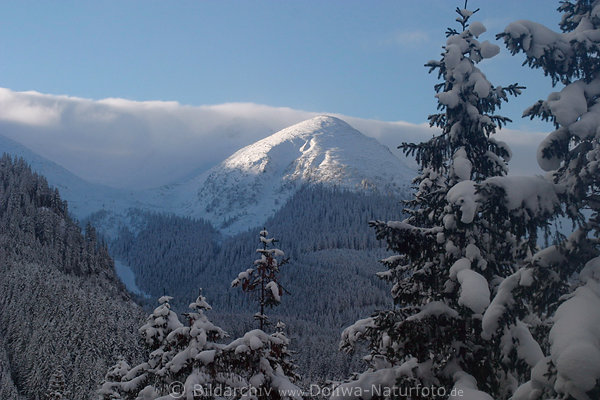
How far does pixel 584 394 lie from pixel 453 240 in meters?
4.55

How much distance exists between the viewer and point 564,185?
762 cm

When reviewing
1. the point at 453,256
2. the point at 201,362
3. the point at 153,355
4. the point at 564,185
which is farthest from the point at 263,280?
the point at 564,185

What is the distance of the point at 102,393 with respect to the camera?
81.2 ft

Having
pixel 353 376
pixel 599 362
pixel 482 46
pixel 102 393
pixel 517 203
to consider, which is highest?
pixel 482 46

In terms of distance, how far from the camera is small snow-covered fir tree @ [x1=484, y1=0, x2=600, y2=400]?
6465 mm

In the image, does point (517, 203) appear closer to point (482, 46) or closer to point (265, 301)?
point (482, 46)

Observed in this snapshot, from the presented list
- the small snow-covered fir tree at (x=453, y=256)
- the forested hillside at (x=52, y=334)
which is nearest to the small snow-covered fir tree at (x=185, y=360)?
the small snow-covered fir tree at (x=453, y=256)

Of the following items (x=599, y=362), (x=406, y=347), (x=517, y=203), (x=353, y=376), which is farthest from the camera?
(x=353, y=376)

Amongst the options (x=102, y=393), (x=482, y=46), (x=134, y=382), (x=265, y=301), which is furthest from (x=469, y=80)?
(x=102, y=393)

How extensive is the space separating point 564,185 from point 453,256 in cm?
276

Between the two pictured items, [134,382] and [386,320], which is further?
[134,382]

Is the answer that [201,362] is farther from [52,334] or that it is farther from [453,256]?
[52,334]

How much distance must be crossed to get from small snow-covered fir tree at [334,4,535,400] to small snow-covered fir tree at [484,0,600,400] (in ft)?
2.25
